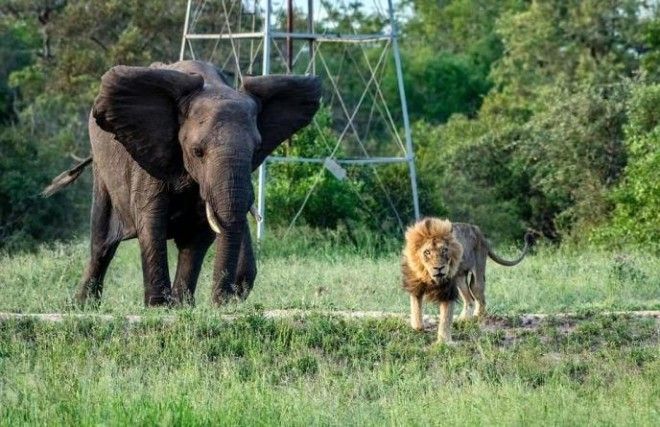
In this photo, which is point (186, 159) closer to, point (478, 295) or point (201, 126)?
point (201, 126)

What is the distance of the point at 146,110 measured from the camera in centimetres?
1515

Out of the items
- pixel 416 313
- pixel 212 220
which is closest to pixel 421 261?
pixel 416 313

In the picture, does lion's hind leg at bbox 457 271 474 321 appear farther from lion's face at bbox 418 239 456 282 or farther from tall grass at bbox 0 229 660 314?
lion's face at bbox 418 239 456 282

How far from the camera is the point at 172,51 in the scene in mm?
38906

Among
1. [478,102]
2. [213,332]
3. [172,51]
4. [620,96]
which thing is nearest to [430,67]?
[478,102]

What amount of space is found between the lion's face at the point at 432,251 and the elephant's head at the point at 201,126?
205 centimetres

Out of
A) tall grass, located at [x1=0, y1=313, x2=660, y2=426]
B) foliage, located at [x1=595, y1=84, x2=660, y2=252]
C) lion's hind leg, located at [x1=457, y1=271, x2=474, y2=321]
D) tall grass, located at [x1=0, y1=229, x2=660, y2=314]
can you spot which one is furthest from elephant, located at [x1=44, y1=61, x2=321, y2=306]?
foliage, located at [x1=595, y1=84, x2=660, y2=252]

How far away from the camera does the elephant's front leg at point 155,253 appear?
1484 centimetres

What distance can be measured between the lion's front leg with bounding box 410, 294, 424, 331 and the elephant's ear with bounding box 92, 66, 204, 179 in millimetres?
3043

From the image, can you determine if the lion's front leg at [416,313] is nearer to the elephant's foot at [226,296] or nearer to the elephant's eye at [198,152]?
the elephant's foot at [226,296]

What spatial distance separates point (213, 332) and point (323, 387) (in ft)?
5.51

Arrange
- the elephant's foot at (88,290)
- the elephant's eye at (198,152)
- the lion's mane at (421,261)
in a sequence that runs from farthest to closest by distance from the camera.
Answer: the elephant's foot at (88,290) < the elephant's eye at (198,152) < the lion's mane at (421,261)

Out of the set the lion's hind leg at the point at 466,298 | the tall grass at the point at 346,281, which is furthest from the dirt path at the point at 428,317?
the tall grass at the point at 346,281

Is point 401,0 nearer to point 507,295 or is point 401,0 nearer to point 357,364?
point 507,295
